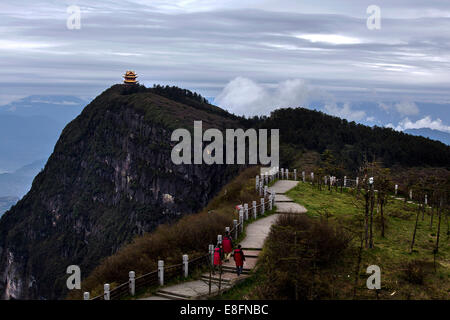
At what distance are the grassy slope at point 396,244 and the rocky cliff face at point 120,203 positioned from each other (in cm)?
10609

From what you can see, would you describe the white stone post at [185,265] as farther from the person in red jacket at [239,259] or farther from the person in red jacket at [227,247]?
the person in red jacket at [227,247]

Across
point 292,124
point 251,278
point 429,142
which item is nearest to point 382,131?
point 429,142

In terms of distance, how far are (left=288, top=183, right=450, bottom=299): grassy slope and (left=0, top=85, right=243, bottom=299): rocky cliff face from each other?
348ft

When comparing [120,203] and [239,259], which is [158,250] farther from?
[120,203]

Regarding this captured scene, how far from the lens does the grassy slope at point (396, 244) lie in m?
16.6

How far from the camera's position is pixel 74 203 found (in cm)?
19675

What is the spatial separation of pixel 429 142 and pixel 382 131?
11.4 m

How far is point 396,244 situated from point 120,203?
162m

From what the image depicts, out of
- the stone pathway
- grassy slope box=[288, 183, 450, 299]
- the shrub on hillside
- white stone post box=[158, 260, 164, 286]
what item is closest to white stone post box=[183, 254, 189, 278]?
the stone pathway

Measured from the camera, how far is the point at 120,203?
583 feet

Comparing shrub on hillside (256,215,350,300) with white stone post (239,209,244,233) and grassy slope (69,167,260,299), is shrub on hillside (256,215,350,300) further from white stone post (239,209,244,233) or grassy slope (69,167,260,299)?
white stone post (239,209,244,233)

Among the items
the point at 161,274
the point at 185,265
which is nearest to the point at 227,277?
the point at 185,265

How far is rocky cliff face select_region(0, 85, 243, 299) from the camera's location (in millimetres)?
152250
